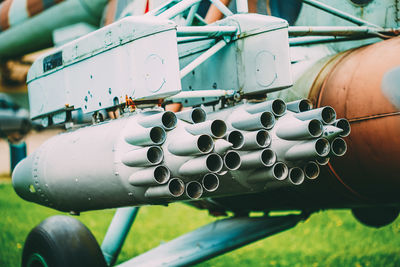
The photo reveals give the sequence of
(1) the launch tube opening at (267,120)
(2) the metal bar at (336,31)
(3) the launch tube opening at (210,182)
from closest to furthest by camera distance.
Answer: (3) the launch tube opening at (210,182) → (1) the launch tube opening at (267,120) → (2) the metal bar at (336,31)

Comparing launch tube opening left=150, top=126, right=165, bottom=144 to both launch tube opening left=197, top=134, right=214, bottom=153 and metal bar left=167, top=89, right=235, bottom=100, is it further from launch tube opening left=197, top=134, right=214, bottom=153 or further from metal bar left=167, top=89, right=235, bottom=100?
metal bar left=167, top=89, right=235, bottom=100

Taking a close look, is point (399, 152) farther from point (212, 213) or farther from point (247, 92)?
point (212, 213)

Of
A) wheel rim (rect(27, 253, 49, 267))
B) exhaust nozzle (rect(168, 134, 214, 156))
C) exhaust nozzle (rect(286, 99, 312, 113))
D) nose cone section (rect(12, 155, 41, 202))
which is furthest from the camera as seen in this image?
wheel rim (rect(27, 253, 49, 267))

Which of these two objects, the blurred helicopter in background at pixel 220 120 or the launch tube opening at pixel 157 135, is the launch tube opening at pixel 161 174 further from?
the launch tube opening at pixel 157 135

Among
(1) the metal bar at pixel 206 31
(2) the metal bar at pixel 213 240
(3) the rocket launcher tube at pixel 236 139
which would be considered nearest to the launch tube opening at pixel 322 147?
(3) the rocket launcher tube at pixel 236 139

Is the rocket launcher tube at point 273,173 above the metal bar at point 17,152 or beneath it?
above

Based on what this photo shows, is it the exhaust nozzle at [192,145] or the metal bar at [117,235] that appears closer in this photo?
the exhaust nozzle at [192,145]

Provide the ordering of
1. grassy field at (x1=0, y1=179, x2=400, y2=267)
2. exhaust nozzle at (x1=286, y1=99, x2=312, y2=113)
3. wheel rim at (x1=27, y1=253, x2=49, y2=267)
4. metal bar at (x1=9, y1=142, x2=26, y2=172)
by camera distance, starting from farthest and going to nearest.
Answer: metal bar at (x1=9, y1=142, x2=26, y2=172), grassy field at (x1=0, y1=179, x2=400, y2=267), wheel rim at (x1=27, y1=253, x2=49, y2=267), exhaust nozzle at (x1=286, y1=99, x2=312, y2=113)

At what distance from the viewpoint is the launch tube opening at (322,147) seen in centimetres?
264

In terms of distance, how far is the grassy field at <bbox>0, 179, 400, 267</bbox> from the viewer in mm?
6055

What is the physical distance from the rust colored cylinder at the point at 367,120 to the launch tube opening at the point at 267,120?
0.57m

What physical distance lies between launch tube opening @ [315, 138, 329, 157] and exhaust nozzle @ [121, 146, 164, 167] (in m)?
0.77

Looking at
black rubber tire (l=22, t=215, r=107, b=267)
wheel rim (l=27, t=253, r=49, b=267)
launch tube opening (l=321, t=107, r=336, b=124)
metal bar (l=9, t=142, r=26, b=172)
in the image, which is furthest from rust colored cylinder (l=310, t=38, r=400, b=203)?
metal bar (l=9, t=142, r=26, b=172)

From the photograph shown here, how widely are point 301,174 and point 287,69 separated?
1.94 feet
